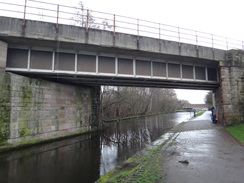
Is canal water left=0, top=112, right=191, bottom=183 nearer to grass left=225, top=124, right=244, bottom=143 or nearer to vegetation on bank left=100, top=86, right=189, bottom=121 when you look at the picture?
grass left=225, top=124, right=244, bottom=143

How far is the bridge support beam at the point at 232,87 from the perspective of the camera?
11502 mm

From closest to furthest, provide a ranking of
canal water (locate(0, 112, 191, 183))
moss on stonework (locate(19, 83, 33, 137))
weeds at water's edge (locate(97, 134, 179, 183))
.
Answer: weeds at water's edge (locate(97, 134, 179, 183))
canal water (locate(0, 112, 191, 183))
moss on stonework (locate(19, 83, 33, 137))

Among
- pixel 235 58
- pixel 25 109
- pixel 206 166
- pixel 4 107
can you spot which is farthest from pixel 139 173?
pixel 235 58

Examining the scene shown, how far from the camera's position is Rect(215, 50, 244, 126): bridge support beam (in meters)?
11.5

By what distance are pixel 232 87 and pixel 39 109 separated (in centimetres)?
1392

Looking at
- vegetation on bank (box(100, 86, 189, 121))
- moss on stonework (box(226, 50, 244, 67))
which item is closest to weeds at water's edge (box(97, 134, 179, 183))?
moss on stonework (box(226, 50, 244, 67))

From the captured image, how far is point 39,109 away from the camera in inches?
375

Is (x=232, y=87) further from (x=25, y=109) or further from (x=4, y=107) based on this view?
(x=4, y=107)

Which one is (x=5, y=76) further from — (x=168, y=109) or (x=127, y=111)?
(x=168, y=109)

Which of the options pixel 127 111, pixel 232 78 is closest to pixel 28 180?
pixel 232 78

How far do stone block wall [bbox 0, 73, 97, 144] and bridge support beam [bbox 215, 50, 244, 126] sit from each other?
11088 mm

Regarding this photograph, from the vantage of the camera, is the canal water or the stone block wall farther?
the stone block wall

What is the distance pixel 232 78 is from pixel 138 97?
24485 millimetres

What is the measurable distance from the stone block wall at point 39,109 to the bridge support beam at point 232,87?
11.1 m
